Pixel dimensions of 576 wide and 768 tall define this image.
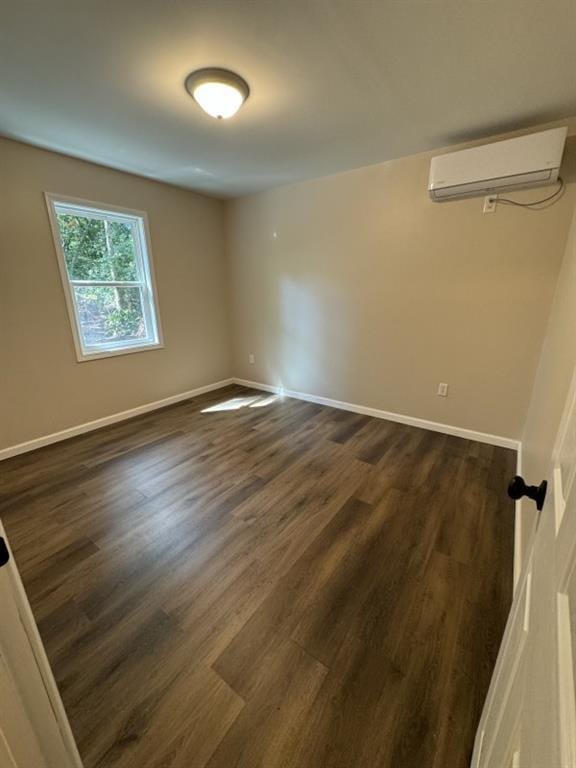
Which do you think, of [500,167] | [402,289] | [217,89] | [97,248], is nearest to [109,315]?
[97,248]

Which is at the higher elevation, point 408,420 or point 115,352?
point 115,352

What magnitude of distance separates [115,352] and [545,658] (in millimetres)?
3582

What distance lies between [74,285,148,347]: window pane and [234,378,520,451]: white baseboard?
Result: 1.73m

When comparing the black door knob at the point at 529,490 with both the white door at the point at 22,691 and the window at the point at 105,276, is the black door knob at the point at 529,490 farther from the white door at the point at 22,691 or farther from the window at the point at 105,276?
the window at the point at 105,276

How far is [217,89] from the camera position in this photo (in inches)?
65.0

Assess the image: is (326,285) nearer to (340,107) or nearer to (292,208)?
(292,208)

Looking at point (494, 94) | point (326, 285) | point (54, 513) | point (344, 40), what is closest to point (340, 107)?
point (344, 40)

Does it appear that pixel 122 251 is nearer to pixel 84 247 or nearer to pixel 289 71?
pixel 84 247

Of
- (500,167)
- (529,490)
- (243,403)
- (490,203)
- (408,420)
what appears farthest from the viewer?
(243,403)

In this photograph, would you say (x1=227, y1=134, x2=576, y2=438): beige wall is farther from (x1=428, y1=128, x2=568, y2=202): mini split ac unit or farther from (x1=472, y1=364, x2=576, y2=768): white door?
(x1=472, y1=364, x2=576, y2=768): white door

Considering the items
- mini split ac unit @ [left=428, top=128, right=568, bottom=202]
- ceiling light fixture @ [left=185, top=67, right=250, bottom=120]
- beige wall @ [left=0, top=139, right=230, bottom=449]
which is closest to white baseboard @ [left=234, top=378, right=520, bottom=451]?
beige wall @ [left=0, top=139, right=230, bottom=449]

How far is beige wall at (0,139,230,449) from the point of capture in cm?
250

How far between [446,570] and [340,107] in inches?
105

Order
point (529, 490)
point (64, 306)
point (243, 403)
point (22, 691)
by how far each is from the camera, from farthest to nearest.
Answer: point (243, 403)
point (64, 306)
point (529, 490)
point (22, 691)
